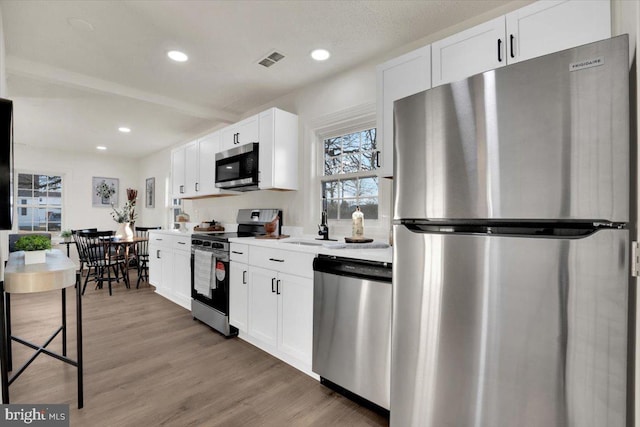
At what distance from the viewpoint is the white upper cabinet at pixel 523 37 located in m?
1.40

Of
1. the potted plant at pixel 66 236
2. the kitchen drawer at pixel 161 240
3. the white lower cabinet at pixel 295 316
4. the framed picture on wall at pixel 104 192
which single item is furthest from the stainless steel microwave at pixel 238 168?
the framed picture on wall at pixel 104 192

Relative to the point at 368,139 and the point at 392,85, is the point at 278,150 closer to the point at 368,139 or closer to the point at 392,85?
the point at 368,139

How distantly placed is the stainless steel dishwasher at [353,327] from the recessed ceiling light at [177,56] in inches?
83.2

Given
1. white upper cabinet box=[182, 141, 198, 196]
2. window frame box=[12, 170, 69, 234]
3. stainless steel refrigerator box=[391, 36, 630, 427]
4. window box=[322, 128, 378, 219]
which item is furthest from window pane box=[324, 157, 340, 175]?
window frame box=[12, 170, 69, 234]

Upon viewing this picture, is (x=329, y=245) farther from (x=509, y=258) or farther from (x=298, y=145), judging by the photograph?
(x=298, y=145)

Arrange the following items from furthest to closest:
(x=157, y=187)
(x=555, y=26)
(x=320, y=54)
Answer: (x=157, y=187), (x=320, y=54), (x=555, y=26)

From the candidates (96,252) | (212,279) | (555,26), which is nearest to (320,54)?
(555,26)

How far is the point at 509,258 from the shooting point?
110cm

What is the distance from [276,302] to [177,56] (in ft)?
7.42

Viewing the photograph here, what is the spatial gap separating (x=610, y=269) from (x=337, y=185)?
231 centimetres

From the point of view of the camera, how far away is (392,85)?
82.5 inches

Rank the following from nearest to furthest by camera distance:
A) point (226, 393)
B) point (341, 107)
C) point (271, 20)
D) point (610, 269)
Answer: point (610, 269) → point (226, 393) → point (271, 20) → point (341, 107)

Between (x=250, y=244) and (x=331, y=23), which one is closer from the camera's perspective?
(x=331, y=23)

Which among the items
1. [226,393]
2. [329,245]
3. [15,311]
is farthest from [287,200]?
[15,311]
